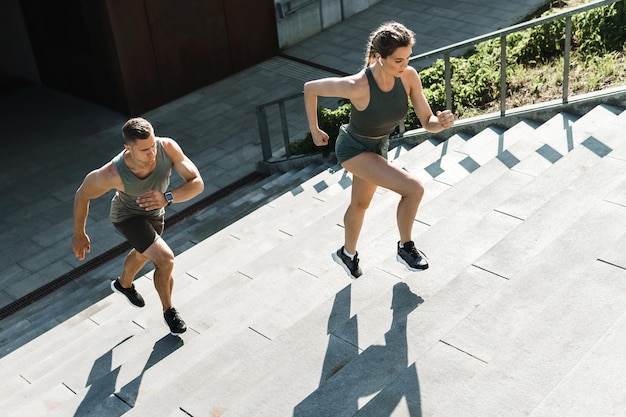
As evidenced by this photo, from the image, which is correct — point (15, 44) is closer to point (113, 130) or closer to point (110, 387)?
point (113, 130)

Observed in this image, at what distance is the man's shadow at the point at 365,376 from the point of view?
3919 millimetres

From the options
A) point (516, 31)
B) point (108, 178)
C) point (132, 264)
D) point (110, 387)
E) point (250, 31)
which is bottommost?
point (250, 31)

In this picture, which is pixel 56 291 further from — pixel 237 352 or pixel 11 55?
pixel 11 55

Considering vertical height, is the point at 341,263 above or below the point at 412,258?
below

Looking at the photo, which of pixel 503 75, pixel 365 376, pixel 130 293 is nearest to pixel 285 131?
pixel 503 75

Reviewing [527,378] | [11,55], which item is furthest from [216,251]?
[11,55]

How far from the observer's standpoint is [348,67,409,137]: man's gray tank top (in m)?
4.86

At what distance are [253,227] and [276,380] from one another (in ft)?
11.7

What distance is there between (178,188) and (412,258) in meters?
1.62

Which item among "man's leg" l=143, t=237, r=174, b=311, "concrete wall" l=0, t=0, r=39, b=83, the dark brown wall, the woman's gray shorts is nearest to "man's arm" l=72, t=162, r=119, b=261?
"man's leg" l=143, t=237, r=174, b=311

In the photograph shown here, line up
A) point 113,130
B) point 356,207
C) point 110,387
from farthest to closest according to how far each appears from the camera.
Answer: point 113,130 → point 356,207 → point 110,387

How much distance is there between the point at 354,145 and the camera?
201 inches

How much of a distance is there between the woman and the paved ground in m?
4.19

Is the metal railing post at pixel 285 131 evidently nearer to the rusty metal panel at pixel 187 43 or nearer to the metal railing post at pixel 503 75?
the metal railing post at pixel 503 75
